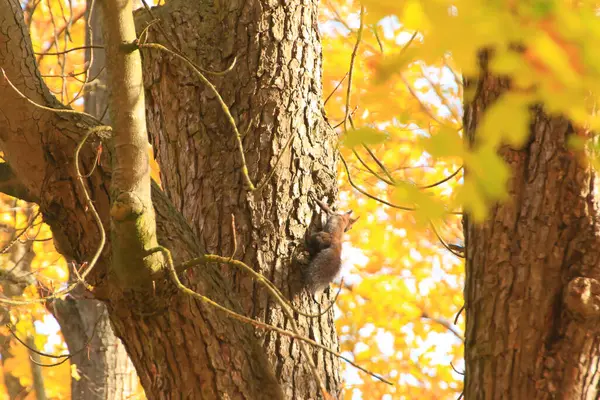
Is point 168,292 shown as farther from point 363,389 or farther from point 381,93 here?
point 363,389

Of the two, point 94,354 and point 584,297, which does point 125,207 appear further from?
point 94,354

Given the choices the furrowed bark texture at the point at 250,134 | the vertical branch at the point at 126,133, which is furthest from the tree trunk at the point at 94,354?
the vertical branch at the point at 126,133

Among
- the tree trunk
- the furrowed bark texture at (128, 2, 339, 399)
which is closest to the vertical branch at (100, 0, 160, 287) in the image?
the furrowed bark texture at (128, 2, 339, 399)

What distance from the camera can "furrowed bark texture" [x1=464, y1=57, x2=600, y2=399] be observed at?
149 cm

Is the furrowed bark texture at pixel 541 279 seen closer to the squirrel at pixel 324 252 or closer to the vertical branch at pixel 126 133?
the squirrel at pixel 324 252

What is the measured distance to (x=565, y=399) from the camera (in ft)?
4.86

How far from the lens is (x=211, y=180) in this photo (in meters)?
2.37

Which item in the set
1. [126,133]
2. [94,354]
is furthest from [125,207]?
[94,354]

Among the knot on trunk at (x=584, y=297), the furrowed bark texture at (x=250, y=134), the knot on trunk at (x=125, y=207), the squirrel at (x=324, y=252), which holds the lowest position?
the knot on trunk at (x=584, y=297)

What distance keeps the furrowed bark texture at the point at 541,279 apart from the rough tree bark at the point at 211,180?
69 cm

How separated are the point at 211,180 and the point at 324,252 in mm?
509

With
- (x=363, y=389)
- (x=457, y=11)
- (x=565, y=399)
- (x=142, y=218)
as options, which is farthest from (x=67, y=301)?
(x=457, y=11)

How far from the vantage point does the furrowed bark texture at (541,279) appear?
58.7 inches

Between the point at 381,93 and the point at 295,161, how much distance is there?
1.32 metres
